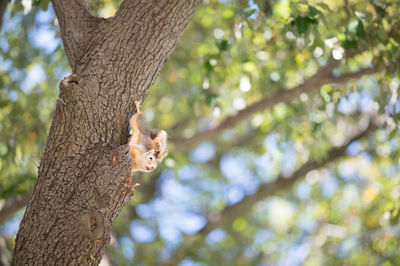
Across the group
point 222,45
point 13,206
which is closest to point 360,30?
point 222,45

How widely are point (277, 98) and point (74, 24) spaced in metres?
2.30

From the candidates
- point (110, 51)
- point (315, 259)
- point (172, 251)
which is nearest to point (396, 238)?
point (315, 259)

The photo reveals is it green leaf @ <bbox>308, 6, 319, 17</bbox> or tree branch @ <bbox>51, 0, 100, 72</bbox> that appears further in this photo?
green leaf @ <bbox>308, 6, 319, 17</bbox>

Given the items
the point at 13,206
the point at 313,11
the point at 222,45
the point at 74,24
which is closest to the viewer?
the point at 74,24

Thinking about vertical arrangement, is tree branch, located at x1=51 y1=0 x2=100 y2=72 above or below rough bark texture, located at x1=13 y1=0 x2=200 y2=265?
above

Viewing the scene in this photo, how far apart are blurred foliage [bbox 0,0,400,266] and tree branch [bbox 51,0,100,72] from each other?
2.27 ft

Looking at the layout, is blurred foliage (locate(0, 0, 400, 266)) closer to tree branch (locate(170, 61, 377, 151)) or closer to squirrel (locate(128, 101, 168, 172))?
tree branch (locate(170, 61, 377, 151))

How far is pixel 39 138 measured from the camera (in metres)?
4.82

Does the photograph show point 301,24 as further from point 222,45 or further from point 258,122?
point 258,122

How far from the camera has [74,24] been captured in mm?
2791

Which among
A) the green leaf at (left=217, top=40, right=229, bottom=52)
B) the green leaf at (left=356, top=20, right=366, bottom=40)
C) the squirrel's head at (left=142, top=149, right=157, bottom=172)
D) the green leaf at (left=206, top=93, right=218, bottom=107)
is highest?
the green leaf at (left=217, top=40, right=229, bottom=52)

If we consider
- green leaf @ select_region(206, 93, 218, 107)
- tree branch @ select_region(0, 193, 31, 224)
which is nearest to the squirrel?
green leaf @ select_region(206, 93, 218, 107)

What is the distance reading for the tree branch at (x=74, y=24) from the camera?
2.73 metres

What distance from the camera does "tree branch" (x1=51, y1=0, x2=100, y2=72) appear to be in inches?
108
